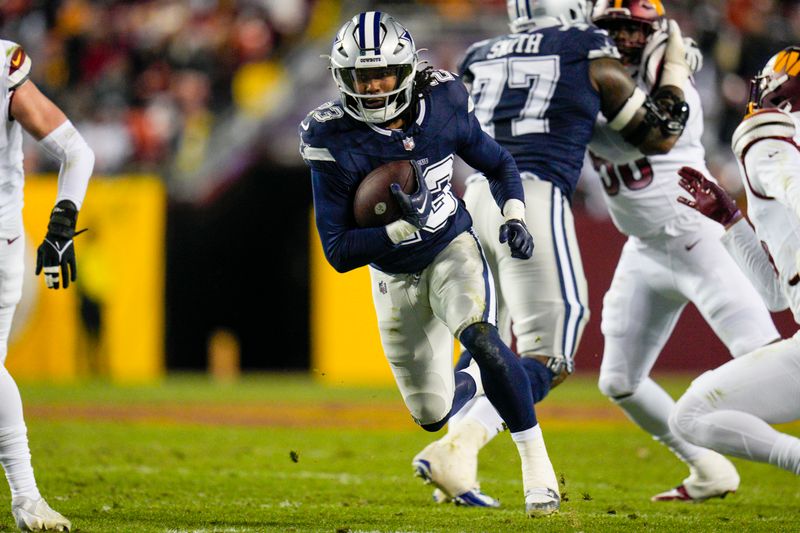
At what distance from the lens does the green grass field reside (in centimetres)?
425

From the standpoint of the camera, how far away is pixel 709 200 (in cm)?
424

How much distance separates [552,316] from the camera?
180 inches

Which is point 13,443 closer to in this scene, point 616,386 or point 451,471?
point 451,471

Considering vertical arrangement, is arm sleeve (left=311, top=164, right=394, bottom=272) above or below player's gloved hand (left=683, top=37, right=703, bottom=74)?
below

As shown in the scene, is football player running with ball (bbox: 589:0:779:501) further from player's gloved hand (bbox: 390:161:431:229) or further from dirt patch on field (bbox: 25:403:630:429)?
dirt patch on field (bbox: 25:403:630:429)

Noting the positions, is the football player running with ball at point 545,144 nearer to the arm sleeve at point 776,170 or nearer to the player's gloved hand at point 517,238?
the player's gloved hand at point 517,238

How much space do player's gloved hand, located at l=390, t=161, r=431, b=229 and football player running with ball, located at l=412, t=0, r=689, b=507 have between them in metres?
0.76

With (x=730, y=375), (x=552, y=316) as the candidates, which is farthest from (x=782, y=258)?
(x=552, y=316)

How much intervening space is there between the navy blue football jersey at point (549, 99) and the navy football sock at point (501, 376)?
3.29ft


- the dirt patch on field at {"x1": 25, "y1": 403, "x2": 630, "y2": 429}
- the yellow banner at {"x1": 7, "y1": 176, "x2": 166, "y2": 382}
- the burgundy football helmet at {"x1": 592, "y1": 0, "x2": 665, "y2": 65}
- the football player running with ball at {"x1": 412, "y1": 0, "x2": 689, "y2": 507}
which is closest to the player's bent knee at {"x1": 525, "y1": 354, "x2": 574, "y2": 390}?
the football player running with ball at {"x1": 412, "y1": 0, "x2": 689, "y2": 507}

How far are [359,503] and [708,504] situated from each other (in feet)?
4.57

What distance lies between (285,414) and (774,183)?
534 cm

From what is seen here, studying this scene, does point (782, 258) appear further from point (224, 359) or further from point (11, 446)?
point (224, 359)

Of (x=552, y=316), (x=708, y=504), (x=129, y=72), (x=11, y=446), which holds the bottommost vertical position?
(x=708, y=504)
